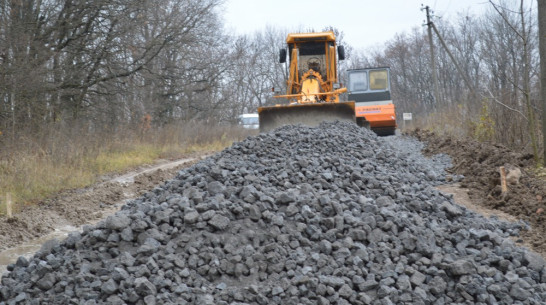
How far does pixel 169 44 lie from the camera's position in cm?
1788

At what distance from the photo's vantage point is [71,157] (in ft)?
37.5

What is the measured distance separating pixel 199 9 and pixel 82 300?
57.3 feet

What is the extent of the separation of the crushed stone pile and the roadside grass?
3.90 m

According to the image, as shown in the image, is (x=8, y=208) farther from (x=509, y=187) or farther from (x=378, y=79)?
→ (x=378, y=79)

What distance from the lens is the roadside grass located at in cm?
880

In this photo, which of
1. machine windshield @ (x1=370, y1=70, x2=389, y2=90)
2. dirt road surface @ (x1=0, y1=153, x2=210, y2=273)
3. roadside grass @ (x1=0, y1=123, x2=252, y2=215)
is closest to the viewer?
dirt road surface @ (x1=0, y1=153, x2=210, y2=273)

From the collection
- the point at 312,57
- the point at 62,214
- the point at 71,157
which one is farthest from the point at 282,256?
the point at 312,57

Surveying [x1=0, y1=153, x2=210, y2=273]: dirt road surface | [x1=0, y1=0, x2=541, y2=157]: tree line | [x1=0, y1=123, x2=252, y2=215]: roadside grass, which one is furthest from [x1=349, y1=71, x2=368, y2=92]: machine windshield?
[x1=0, y1=153, x2=210, y2=273]: dirt road surface

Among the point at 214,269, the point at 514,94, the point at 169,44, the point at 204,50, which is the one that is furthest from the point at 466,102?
the point at 214,269

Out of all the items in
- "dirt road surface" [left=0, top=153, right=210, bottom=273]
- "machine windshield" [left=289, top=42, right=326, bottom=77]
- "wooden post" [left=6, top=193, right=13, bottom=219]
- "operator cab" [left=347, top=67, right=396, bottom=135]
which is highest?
"machine windshield" [left=289, top=42, right=326, bottom=77]

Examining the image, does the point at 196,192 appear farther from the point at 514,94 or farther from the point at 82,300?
the point at 514,94

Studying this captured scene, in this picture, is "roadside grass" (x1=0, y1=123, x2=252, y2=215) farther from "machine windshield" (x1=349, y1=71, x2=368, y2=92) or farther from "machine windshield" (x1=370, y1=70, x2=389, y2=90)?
"machine windshield" (x1=370, y1=70, x2=389, y2=90)

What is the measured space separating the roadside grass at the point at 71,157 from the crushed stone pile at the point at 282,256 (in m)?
3.90

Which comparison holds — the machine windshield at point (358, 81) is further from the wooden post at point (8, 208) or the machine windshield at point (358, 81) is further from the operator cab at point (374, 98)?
the wooden post at point (8, 208)
